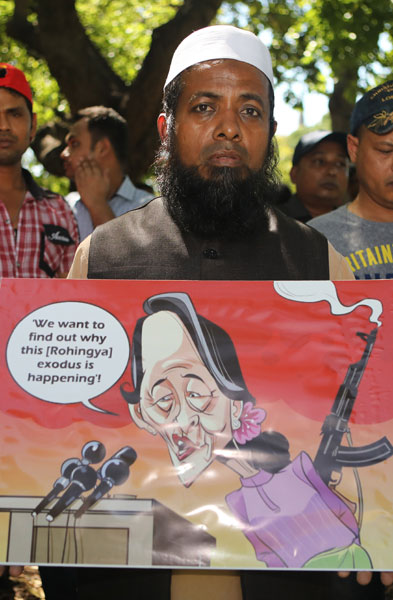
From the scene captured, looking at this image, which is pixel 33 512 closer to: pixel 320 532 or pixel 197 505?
pixel 197 505

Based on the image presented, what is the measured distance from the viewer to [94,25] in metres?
15.8

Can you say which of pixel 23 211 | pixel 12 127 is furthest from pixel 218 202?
pixel 12 127

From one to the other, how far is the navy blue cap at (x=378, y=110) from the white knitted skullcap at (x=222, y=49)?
82 cm

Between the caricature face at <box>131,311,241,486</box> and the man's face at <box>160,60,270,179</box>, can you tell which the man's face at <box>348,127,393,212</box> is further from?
the caricature face at <box>131,311,241,486</box>

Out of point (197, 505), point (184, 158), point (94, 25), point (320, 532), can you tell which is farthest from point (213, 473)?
point (94, 25)

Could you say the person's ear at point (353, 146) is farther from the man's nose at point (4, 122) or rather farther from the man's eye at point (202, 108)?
the man's nose at point (4, 122)

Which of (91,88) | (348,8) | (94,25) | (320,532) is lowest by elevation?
(320,532)

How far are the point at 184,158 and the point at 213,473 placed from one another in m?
1.06

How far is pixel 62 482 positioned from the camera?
192 cm

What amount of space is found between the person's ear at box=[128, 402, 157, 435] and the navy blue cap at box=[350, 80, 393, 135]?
1800 mm

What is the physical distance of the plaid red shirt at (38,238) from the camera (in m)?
3.49

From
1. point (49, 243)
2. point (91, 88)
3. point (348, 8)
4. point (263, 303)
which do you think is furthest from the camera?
point (91, 88)

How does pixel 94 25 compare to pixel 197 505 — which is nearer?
pixel 197 505

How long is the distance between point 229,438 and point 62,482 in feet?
1.59
